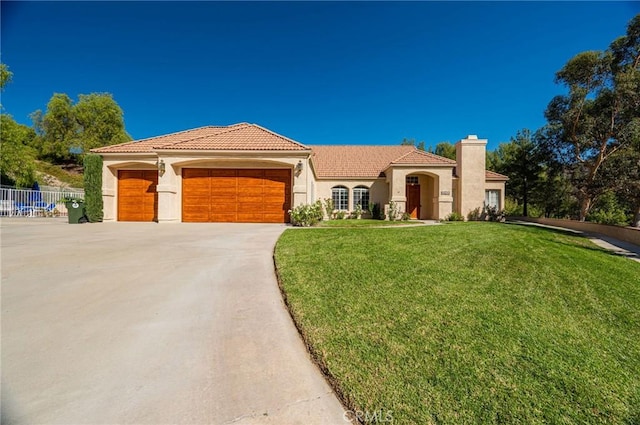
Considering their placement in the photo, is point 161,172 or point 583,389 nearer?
point 583,389

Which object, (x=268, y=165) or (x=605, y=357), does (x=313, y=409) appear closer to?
(x=605, y=357)

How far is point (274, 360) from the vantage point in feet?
8.08

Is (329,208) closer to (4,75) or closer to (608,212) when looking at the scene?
(4,75)

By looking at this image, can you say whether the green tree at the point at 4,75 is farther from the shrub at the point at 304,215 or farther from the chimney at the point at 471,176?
the chimney at the point at 471,176

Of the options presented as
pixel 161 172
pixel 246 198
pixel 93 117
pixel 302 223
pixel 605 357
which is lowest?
pixel 605 357

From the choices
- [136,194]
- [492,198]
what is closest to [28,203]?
[136,194]

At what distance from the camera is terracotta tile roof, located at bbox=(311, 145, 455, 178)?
18.0 m

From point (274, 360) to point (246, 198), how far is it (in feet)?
37.0

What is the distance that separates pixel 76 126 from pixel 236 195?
1883 inches

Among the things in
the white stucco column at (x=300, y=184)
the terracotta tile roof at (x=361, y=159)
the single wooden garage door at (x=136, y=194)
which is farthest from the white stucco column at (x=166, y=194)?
the terracotta tile roof at (x=361, y=159)

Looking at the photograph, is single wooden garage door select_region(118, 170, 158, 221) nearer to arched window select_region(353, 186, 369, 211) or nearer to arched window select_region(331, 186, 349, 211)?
arched window select_region(331, 186, 349, 211)

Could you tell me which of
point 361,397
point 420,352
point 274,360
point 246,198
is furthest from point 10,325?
point 246,198

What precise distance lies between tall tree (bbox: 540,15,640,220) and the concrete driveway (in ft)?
69.0

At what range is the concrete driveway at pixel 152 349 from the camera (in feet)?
6.26
